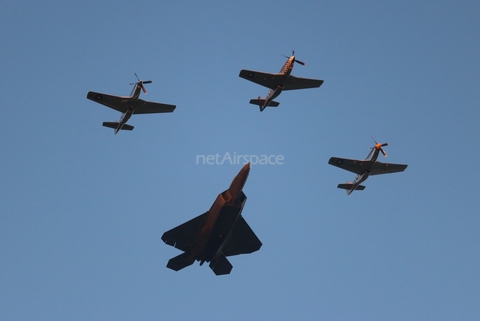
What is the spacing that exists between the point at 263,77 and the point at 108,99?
1755 cm

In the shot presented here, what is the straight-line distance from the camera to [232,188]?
45.3m

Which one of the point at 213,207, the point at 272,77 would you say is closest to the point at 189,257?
the point at 213,207

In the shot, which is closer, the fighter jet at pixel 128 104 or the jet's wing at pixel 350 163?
the fighter jet at pixel 128 104

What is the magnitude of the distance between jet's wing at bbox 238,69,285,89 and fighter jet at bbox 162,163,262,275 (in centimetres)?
1719

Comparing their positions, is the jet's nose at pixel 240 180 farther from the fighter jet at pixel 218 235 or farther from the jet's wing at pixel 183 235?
the jet's wing at pixel 183 235

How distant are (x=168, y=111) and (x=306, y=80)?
16.7 meters

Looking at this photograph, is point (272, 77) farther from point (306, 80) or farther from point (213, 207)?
point (213, 207)

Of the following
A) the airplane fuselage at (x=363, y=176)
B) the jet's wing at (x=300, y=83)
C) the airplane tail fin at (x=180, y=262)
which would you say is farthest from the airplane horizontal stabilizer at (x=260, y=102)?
the airplane tail fin at (x=180, y=262)

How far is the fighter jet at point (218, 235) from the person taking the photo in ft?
150

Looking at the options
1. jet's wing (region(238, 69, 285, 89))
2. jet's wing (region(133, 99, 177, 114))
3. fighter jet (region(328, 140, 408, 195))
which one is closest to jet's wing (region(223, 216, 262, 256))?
fighter jet (region(328, 140, 408, 195))

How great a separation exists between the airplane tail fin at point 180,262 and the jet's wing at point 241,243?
13.8 ft

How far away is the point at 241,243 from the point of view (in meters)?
53.4

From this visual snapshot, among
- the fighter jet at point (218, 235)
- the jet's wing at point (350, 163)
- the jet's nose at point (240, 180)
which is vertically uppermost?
the jet's wing at point (350, 163)

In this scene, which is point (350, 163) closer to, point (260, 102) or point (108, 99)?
point (260, 102)
